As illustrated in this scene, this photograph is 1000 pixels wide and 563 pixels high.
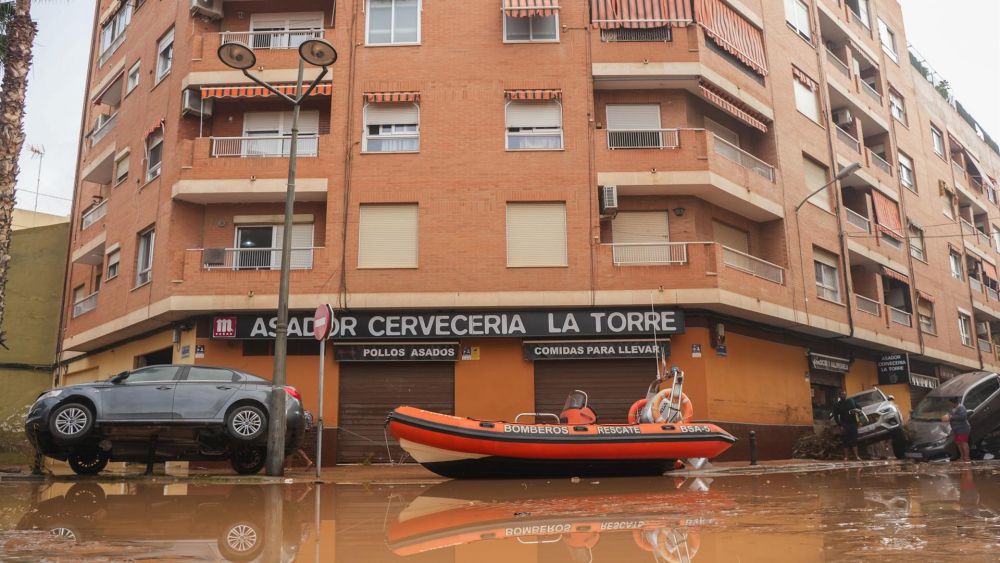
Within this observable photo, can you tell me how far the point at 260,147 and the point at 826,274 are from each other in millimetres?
16052

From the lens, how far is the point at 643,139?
19922 millimetres

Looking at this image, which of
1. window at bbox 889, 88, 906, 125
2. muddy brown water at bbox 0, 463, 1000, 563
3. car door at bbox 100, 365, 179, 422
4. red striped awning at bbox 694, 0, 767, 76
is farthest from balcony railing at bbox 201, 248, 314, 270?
window at bbox 889, 88, 906, 125

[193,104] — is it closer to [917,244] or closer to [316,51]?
[316,51]

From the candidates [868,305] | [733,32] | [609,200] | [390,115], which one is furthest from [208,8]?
[868,305]

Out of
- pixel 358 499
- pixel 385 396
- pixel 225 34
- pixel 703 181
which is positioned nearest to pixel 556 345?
pixel 385 396

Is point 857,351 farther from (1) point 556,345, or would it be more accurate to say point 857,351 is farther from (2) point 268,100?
(2) point 268,100

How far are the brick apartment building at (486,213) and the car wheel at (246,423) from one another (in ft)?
18.0

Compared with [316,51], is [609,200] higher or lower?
lower

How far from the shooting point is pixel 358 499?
9.18 m

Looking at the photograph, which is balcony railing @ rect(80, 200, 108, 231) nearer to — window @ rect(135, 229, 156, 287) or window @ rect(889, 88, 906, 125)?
window @ rect(135, 229, 156, 287)

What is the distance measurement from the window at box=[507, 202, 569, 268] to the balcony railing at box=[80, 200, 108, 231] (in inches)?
506

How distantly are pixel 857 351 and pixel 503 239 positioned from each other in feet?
43.6

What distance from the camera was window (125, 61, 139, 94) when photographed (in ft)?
78.1

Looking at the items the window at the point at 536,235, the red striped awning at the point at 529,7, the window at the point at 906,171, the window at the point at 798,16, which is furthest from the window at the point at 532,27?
the window at the point at 906,171
